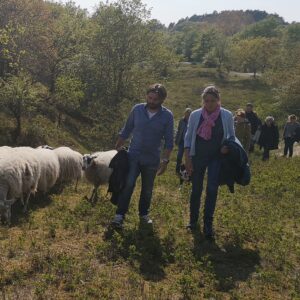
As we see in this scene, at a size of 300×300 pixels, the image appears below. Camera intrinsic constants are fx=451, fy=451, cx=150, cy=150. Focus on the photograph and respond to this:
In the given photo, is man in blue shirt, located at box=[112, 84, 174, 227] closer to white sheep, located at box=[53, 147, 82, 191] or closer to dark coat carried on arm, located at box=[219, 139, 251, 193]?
dark coat carried on arm, located at box=[219, 139, 251, 193]

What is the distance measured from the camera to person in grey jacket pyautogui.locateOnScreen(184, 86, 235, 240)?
7.30 m

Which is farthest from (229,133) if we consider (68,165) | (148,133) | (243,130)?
(243,130)

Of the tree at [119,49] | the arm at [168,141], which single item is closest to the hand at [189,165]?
the arm at [168,141]

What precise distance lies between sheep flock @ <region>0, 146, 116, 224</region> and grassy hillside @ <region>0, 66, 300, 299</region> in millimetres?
357

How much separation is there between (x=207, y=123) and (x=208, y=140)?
288 mm

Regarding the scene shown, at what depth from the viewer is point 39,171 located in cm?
1000

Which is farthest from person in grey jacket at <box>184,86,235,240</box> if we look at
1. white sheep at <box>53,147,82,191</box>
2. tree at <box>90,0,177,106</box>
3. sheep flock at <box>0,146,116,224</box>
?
tree at <box>90,0,177,106</box>

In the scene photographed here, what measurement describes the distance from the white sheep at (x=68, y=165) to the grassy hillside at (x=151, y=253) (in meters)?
0.91

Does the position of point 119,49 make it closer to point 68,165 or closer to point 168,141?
point 68,165

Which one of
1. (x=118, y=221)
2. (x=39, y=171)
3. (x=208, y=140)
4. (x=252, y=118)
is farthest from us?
(x=252, y=118)

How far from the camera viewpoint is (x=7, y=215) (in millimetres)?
8102

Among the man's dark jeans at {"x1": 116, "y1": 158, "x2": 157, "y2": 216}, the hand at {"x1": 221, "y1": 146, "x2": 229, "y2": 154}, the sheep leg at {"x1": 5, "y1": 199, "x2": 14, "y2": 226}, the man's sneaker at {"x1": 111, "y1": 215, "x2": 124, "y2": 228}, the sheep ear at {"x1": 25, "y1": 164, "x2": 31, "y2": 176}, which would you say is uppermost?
the hand at {"x1": 221, "y1": 146, "x2": 229, "y2": 154}

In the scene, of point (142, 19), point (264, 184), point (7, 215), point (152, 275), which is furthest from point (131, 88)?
point (152, 275)

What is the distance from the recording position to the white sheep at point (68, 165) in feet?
38.3
